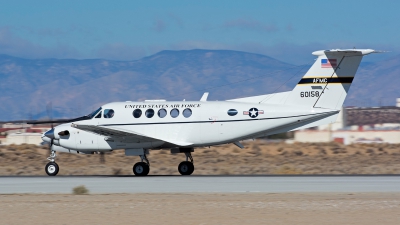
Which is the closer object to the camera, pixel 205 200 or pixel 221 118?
pixel 205 200

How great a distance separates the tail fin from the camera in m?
31.2

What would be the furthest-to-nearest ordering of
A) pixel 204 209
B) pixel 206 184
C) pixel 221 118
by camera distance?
pixel 221 118, pixel 206 184, pixel 204 209

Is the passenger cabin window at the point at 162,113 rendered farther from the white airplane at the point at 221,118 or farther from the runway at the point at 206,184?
the runway at the point at 206,184

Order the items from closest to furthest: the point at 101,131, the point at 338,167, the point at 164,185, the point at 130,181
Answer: the point at 164,185, the point at 130,181, the point at 101,131, the point at 338,167

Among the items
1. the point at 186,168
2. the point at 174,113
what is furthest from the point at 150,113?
the point at 186,168

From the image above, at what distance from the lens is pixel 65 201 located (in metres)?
21.2

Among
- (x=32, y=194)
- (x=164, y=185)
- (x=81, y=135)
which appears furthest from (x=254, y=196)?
Result: (x=81, y=135)

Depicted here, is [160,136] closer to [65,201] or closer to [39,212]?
[65,201]

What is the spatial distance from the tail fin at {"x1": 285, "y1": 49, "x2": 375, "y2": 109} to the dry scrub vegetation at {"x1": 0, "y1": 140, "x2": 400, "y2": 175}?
4.48 m

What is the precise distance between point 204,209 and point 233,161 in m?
26.9

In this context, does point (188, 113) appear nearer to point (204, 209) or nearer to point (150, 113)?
point (150, 113)

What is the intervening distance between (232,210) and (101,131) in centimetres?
1299

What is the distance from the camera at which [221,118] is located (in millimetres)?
31234

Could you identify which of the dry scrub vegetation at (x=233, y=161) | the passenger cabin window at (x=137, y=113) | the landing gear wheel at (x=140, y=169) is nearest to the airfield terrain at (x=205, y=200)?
the dry scrub vegetation at (x=233, y=161)
